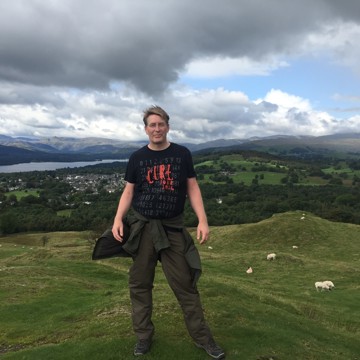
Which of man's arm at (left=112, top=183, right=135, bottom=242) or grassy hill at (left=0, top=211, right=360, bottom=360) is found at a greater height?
man's arm at (left=112, top=183, right=135, bottom=242)

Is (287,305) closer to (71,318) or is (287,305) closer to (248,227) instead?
(71,318)

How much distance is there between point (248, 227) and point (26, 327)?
48.0 metres

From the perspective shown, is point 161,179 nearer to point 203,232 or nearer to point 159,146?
point 159,146

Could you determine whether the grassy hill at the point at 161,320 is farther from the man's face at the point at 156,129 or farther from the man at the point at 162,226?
the man's face at the point at 156,129

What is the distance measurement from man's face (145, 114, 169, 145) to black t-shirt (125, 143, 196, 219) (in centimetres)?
27

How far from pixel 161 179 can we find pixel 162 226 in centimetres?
98

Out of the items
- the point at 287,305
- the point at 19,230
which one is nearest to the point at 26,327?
the point at 287,305

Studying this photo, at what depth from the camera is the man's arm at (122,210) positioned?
783 cm

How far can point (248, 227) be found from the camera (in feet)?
187

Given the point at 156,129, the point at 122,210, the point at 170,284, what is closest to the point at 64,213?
the point at 122,210

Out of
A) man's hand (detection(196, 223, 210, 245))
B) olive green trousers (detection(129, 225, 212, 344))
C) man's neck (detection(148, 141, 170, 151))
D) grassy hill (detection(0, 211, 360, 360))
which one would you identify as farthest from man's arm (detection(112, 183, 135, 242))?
grassy hill (detection(0, 211, 360, 360))

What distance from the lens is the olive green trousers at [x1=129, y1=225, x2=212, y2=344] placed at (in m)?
7.64

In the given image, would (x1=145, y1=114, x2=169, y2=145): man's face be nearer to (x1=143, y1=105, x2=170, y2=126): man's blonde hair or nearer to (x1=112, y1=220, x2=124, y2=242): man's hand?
(x1=143, y1=105, x2=170, y2=126): man's blonde hair

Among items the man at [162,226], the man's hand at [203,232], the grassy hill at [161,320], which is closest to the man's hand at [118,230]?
the man at [162,226]
